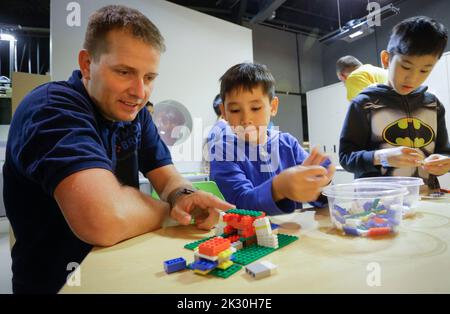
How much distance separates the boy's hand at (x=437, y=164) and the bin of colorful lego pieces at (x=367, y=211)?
376 millimetres

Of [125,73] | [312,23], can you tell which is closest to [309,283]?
[125,73]

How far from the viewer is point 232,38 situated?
316 centimetres

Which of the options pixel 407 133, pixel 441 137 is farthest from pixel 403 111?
pixel 441 137

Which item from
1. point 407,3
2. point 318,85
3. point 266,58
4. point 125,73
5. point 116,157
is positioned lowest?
point 116,157

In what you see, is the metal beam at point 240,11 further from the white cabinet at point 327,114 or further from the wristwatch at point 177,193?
the wristwatch at point 177,193

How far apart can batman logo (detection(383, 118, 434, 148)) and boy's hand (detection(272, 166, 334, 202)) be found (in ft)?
2.43

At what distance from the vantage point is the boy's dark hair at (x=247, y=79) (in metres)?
1.00

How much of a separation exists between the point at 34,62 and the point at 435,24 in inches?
160

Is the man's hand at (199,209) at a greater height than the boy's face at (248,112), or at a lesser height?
lesser

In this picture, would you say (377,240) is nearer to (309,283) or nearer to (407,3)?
(309,283)

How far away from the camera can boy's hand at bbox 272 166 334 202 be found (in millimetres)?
591

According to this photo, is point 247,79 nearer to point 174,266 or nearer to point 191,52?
point 174,266

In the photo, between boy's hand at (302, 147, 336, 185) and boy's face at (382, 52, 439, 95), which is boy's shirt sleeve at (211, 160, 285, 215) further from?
boy's face at (382, 52, 439, 95)

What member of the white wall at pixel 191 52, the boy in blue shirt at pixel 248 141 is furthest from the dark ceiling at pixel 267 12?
the boy in blue shirt at pixel 248 141
